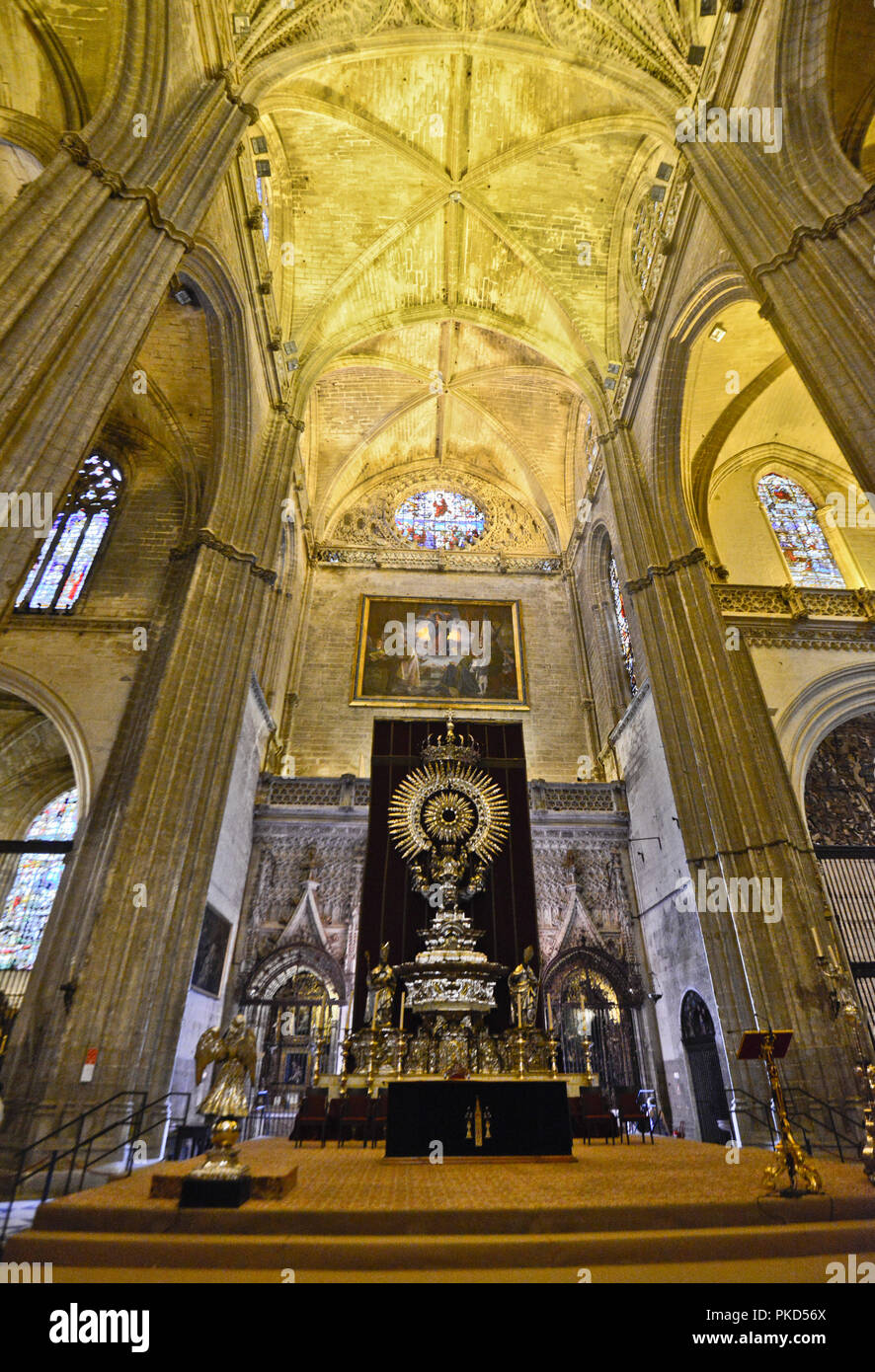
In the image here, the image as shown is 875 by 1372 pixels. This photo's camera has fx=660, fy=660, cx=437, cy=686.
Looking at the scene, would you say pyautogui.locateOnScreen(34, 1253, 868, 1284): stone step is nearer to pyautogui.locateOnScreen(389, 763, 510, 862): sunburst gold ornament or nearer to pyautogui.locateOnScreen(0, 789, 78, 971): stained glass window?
pyautogui.locateOnScreen(389, 763, 510, 862): sunburst gold ornament

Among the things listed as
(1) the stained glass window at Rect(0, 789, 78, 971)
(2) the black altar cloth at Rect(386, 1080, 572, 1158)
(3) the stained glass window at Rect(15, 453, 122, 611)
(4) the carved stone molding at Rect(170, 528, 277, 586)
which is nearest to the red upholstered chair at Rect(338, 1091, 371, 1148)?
(2) the black altar cloth at Rect(386, 1080, 572, 1158)

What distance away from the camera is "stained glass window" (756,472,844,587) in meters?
12.4

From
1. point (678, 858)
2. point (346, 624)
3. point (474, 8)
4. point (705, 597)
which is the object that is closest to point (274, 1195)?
point (678, 858)

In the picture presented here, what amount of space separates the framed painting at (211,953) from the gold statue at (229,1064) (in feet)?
18.0

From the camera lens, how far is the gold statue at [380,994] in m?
9.23

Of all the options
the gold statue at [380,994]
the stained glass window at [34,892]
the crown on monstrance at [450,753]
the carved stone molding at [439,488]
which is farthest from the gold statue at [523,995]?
the carved stone molding at [439,488]

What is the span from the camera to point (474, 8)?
11.9 metres

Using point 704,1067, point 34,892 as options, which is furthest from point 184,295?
point 704,1067

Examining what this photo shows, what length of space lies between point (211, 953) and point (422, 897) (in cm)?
340

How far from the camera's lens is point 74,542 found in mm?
12266

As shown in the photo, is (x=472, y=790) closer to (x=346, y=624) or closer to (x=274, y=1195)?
(x=346, y=624)

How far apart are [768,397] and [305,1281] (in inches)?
589

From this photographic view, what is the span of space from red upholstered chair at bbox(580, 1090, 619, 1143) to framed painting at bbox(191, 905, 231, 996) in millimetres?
5433

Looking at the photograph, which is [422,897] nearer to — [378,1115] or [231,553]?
[378,1115]
